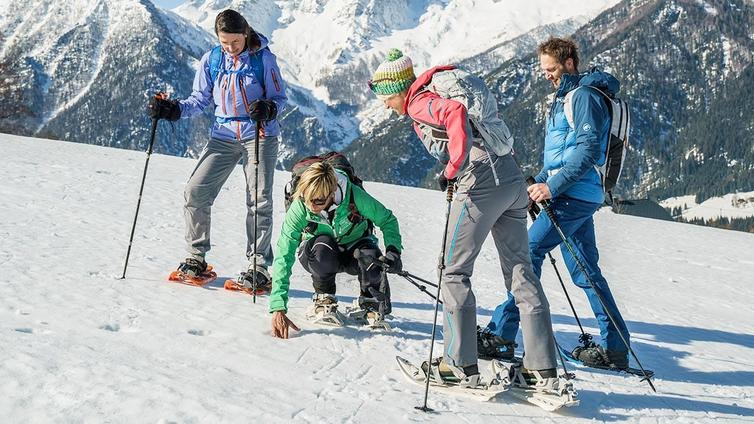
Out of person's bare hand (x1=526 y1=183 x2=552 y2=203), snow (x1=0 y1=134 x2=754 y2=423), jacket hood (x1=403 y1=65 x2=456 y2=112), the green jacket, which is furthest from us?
the green jacket

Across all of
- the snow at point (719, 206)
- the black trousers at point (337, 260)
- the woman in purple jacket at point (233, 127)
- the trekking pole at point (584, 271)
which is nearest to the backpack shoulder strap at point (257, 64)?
the woman in purple jacket at point (233, 127)

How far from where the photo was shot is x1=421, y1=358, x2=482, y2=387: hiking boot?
434 cm

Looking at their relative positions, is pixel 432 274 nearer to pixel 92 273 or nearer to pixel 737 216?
pixel 92 273

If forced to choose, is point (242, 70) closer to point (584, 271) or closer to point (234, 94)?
point (234, 94)

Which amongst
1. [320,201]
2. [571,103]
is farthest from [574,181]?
[320,201]

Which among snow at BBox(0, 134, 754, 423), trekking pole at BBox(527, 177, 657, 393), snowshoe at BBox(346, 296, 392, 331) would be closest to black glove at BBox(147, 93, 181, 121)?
snow at BBox(0, 134, 754, 423)

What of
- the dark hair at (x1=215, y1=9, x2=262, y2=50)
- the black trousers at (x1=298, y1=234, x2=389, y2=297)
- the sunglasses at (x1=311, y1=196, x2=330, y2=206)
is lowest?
the black trousers at (x1=298, y1=234, x2=389, y2=297)

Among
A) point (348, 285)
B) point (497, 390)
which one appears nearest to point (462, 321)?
point (497, 390)

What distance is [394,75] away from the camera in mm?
4273

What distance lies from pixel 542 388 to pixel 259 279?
9.87 ft

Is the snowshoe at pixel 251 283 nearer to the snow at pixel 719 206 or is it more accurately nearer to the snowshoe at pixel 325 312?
the snowshoe at pixel 325 312

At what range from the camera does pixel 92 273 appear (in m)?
6.07

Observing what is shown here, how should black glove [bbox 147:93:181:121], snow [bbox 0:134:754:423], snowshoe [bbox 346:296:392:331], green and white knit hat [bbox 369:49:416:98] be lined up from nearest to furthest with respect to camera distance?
snow [bbox 0:134:754:423], green and white knit hat [bbox 369:49:416:98], snowshoe [bbox 346:296:392:331], black glove [bbox 147:93:181:121]

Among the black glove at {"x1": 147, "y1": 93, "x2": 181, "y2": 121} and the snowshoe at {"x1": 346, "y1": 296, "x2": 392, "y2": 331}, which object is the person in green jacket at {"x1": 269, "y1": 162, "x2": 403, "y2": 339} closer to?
the snowshoe at {"x1": 346, "y1": 296, "x2": 392, "y2": 331}
